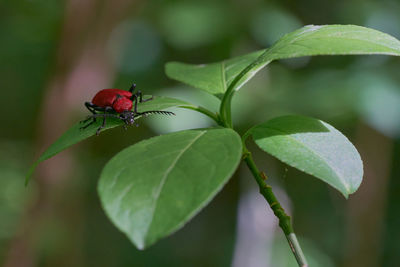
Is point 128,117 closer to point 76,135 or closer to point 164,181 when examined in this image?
point 76,135

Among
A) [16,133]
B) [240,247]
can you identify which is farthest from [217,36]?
[16,133]

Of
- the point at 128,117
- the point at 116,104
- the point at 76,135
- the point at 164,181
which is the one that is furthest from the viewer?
the point at 116,104

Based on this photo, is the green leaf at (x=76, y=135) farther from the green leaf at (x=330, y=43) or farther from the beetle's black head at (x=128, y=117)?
the beetle's black head at (x=128, y=117)

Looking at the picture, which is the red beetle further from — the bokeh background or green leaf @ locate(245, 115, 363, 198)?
the bokeh background

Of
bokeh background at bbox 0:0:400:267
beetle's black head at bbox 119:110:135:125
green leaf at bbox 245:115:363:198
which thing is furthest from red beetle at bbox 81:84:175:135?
bokeh background at bbox 0:0:400:267

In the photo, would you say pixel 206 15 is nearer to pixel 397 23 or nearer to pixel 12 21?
pixel 397 23

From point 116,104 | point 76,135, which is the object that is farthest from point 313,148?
point 116,104

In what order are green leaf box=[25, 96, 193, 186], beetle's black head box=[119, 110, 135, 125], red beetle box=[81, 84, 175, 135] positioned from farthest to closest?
red beetle box=[81, 84, 175, 135] → beetle's black head box=[119, 110, 135, 125] → green leaf box=[25, 96, 193, 186]
